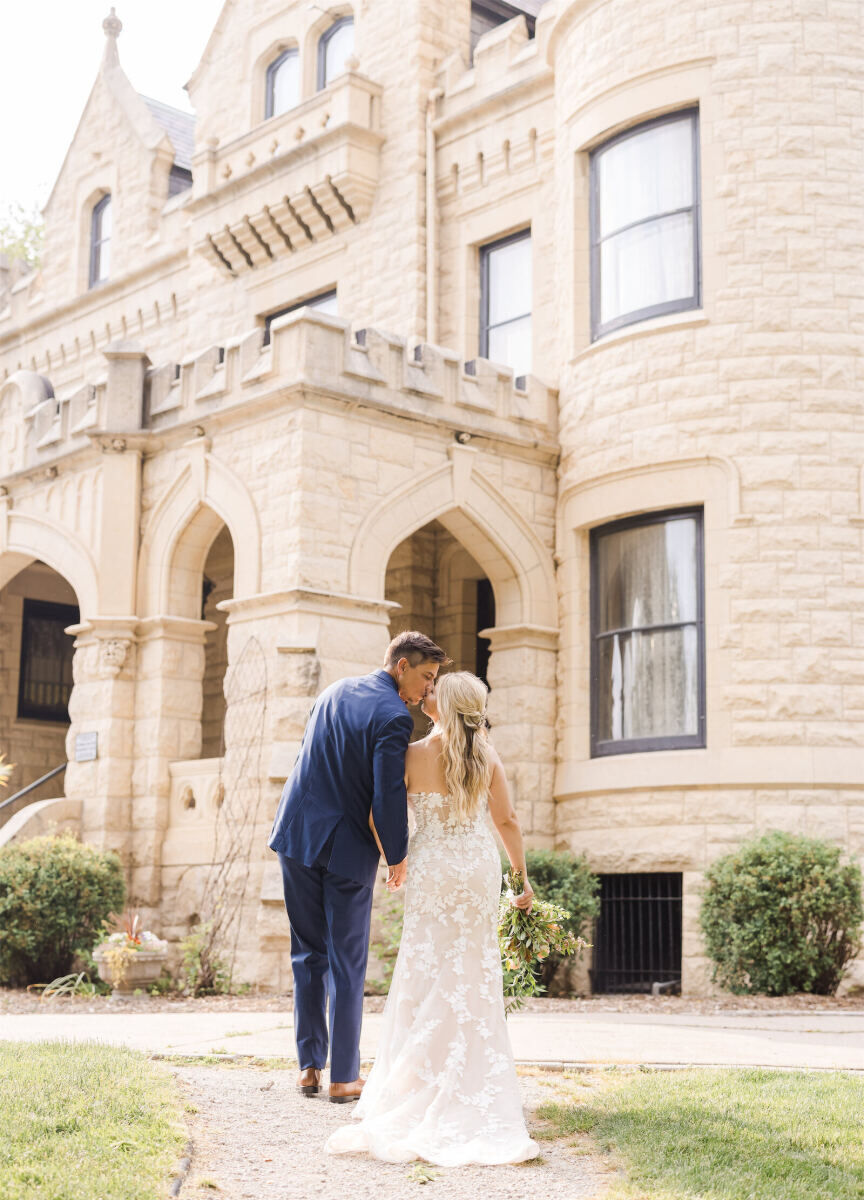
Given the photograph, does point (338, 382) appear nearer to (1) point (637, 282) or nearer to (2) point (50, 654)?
(1) point (637, 282)

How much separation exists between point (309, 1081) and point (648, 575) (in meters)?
7.99

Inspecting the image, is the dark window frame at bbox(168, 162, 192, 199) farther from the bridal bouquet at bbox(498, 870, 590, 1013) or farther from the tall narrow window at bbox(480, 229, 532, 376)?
the bridal bouquet at bbox(498, 870, 590, 1013)

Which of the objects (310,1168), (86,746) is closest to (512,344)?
(86,746)

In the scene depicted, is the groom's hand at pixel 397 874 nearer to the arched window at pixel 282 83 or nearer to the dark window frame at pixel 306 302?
the dark window frame at pixel 306 302

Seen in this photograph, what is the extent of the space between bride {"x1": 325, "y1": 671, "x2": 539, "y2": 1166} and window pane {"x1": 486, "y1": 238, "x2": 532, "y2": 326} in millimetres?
10537

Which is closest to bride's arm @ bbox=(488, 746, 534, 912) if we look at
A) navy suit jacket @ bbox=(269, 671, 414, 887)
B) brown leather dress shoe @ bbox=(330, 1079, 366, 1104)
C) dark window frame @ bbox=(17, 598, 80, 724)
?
navy suit jacket @ bbox=(269, 671, 414, 887)

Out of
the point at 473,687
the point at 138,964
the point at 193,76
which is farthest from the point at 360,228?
the point at 473,687

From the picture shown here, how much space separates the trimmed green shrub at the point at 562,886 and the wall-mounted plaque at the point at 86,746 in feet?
13.5

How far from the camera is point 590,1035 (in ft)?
29.0

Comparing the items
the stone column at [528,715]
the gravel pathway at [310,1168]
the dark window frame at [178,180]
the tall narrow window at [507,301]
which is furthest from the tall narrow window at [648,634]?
the dark window frame at [178,180]

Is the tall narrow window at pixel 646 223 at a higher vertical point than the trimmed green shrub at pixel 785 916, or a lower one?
higher

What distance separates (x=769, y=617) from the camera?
12.9 metres

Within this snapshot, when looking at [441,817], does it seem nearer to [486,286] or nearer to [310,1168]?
[310,1168]

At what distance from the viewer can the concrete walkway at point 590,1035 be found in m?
7.79
